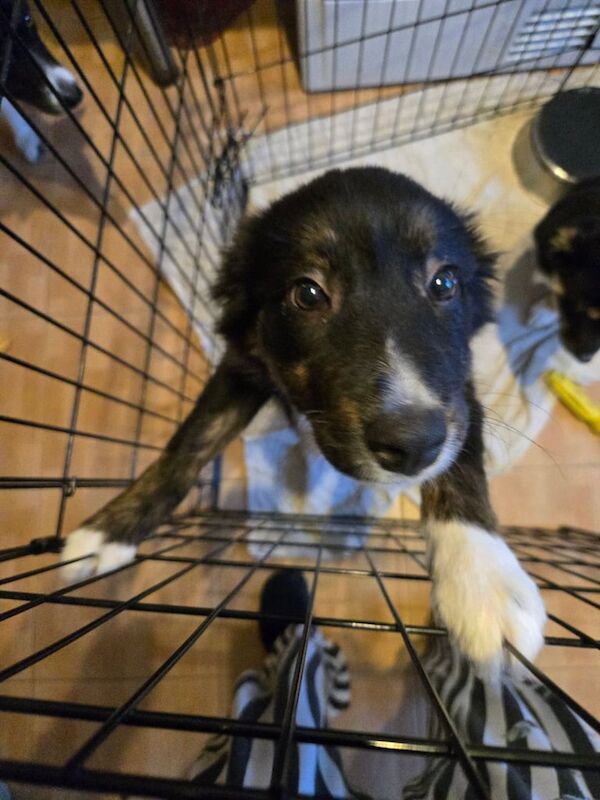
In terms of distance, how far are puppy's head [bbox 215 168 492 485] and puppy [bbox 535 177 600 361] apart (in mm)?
691

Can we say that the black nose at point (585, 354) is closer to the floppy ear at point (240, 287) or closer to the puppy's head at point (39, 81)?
the floppy ear at point (240, 287)

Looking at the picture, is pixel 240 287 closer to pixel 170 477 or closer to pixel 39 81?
pixel 170 477

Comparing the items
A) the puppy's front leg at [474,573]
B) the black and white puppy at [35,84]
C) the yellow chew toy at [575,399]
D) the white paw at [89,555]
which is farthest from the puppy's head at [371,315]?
the black and white puppy at [35,84]

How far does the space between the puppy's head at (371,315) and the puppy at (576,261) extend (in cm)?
69

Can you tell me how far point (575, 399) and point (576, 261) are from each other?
0.58 metres

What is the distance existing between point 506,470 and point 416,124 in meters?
1.71

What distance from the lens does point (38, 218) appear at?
2.45m

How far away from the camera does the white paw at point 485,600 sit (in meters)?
0.93

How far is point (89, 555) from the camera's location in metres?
1.27

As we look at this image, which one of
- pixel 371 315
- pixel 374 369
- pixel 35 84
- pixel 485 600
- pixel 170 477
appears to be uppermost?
pixel 35 84

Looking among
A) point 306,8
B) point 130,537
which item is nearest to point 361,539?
point 130,537

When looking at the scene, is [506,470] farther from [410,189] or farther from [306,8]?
[306,8]

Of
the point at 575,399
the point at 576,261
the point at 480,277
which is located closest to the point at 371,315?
the point at 480,277

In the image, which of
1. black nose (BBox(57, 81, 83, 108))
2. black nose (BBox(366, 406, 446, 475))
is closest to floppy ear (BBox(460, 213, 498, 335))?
black nose (BBox(366, 406, 446, 475))
